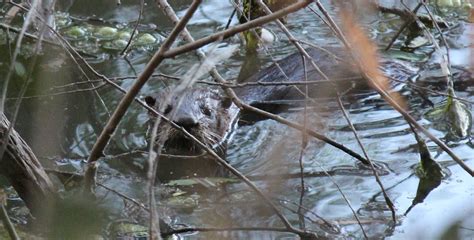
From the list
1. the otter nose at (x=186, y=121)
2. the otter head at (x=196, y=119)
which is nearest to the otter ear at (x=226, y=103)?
the otter head at (x=196, y=119)

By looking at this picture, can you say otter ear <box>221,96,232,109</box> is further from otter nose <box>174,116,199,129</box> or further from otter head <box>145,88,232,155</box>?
otter nose <box>174,116,199,129</box>

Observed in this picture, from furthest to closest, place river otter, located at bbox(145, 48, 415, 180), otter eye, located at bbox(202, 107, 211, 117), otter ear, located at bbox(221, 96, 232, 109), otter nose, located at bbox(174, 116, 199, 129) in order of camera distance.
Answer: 1. otter ear, located at bbox(221, 96, 232, 109)
2. otter eye, located at bbox(202, 107, 211, 117)
3. otter nose, located at bbox(174, 116, 199, 129)
4. river otter, located at bbox(145, 48, 415, 180)

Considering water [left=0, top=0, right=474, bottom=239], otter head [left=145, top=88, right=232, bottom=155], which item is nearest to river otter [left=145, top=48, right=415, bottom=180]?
otter head [left=145, top=88, right=232, bottom=155]

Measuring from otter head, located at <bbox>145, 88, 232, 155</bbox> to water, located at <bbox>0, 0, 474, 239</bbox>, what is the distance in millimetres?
118

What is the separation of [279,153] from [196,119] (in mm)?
851

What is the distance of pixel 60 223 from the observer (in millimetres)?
1222

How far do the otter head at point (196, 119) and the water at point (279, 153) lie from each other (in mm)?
118

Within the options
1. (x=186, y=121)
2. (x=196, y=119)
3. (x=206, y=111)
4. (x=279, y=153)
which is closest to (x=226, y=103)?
(x=206, y=111)

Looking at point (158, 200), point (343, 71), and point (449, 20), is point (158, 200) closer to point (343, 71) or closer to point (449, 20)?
point (343, 71)

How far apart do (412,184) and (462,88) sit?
149 centimetres

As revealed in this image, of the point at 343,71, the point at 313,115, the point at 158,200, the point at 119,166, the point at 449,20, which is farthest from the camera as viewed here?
the point at 449,20

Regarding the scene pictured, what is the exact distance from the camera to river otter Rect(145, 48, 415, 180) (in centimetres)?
396

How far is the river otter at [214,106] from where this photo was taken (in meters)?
3.96

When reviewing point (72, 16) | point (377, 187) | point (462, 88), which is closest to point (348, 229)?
point (377, 187)
